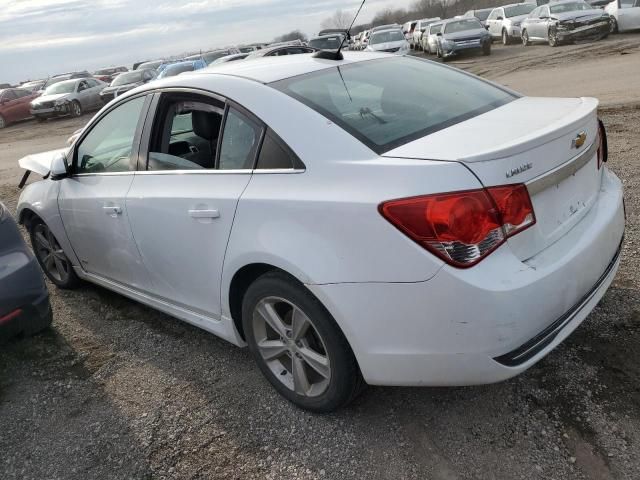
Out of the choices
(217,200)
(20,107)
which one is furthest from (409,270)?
(20,107)

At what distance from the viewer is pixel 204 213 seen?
109 inches

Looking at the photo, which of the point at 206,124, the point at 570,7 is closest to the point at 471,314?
the point at 206,124

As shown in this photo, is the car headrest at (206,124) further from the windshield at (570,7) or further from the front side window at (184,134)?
the windshield at (570,7)

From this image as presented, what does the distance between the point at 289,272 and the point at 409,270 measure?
1.81 feet

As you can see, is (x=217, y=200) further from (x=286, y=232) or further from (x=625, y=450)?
(x=625, y=450)

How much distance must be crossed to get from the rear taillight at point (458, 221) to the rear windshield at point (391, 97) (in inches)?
15.2

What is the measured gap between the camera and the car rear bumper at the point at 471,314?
6.70 feet

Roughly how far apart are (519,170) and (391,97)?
96 cm

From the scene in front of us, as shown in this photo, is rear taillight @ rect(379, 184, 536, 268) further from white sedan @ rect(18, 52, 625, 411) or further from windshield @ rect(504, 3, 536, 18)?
windshield @ rect(504, 3, 536, 18)

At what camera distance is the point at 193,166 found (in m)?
3.02

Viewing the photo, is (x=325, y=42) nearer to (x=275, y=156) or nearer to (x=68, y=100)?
(x=68, y=100)

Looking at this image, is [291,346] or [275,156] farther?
[291,346]

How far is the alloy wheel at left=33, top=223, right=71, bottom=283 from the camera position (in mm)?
4496

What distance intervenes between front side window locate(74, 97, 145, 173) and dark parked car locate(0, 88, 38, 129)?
75.9 ft
